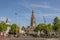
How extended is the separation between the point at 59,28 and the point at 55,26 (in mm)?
2956

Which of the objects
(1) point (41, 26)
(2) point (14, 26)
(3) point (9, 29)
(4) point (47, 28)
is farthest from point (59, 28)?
(3) point (9, 29)

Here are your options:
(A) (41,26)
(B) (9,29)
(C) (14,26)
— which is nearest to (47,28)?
(A) (41,26)

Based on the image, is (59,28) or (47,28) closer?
(59,28)

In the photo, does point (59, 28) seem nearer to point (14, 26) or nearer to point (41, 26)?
point (41, 26)

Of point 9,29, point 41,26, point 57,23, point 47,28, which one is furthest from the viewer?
Answer: point 9,29

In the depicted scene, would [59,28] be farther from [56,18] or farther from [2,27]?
[2,27]

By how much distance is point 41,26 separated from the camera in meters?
163

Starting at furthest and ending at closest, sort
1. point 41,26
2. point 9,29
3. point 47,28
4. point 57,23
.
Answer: point 9,29 → point 41,26 → point 47,28 → point 57,23

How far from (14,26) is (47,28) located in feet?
101

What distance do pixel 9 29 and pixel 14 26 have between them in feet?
70.8

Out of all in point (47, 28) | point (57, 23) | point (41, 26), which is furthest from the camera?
point (41, 26)

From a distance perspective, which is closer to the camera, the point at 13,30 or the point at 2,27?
the point at 2,27

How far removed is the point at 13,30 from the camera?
551 ft

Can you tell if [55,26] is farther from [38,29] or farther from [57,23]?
[38,29]
